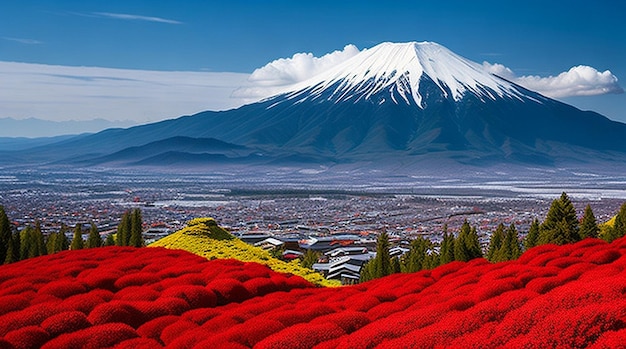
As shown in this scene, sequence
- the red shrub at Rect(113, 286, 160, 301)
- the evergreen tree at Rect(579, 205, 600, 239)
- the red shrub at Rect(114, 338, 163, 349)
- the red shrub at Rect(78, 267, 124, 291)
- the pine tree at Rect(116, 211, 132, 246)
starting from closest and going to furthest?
the red shrub at Rect(114, 338, 163, 349)
the red shrub at Rect(113, 286, 160, 301)
the red shrub at Rect(78, 267, 124, 291)
the evergreen tree at Rect(579, 205, 600, 239)
the pine tree at Rect(116, 211, 132, 246)

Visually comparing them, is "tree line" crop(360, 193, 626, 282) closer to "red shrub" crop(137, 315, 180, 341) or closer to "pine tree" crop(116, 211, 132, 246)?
"pine tree" crop(116, 211, 132, 246)

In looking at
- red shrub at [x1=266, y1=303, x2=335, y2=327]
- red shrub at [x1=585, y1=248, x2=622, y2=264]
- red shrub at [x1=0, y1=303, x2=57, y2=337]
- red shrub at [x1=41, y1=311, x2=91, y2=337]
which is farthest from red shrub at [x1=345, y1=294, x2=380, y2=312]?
red shrub at [x1=0, y1=303, x2=57, y2=337]

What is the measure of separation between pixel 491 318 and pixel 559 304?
1450mm

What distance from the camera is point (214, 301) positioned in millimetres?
19578

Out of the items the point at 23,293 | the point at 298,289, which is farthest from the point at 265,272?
the point at 23,293

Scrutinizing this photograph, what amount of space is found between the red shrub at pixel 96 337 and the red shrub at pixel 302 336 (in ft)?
12.0

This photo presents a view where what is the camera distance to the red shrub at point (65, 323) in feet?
51.2

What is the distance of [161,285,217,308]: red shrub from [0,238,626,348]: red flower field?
4 centimetres

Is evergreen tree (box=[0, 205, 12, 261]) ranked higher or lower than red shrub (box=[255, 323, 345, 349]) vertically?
lower

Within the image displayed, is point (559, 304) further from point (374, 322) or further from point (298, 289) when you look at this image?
point (298, 289)

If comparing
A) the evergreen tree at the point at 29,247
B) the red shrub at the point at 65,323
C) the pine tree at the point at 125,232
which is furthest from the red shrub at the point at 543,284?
the evergreen tree at the point at 29,247

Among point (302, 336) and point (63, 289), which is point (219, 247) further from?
point (302, 336)

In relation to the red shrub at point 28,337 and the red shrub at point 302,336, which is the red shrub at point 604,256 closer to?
the red shrub at point 302,336

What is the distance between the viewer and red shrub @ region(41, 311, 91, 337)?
15.6 metres
